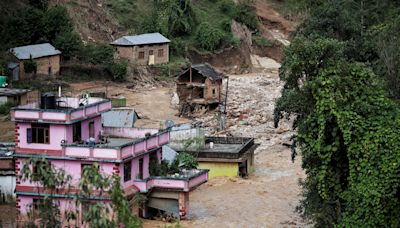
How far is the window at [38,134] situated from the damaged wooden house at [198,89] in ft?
92.3

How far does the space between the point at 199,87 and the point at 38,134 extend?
1153 inches

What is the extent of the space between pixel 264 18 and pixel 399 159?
73.2m

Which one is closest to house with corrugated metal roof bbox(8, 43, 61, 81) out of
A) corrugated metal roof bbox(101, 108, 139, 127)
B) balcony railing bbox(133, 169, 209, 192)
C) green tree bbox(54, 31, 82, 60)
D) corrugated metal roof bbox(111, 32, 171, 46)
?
green tree bbox(54, 31, 82, 60)

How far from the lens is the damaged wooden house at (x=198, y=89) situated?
6406cm

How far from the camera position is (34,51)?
231ft

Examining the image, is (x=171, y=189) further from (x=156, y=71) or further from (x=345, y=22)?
(x=156, y=71)

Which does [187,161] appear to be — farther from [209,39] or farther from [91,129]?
[209,39]

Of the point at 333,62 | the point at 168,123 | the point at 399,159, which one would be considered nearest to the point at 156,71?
the point at 168,123

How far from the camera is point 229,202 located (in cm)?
4166

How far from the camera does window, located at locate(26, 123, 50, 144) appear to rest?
1415 inches

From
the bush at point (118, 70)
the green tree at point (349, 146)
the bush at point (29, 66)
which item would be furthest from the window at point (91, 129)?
the bush at point (118, 70)

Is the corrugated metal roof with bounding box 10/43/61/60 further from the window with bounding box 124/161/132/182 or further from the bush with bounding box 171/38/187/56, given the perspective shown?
the window with bounding box 124/161/132/182

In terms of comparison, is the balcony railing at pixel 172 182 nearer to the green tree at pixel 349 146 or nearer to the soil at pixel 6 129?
the green tree at pixel 349 146

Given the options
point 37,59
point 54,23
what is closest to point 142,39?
point 54,23
